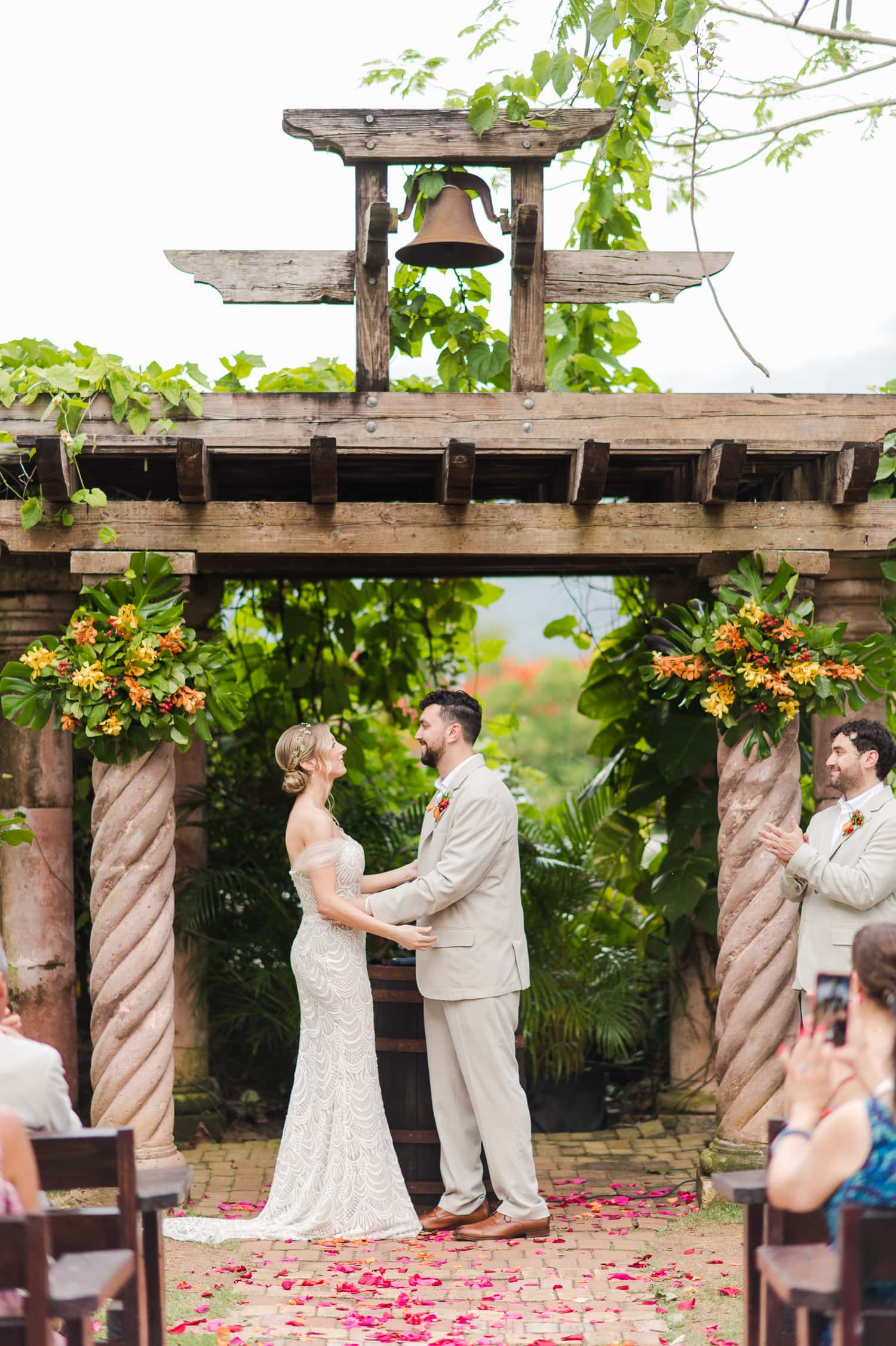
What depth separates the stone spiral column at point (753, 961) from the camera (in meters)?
5.64

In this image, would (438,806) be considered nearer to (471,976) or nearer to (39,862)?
(471,976)

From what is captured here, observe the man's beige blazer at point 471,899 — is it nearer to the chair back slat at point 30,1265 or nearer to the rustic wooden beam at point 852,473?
the rustic wooden beam at point 852,473

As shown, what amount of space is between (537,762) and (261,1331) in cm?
1865

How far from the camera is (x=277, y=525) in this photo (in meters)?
5.61

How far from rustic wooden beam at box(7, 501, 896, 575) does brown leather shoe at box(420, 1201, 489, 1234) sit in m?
2.57

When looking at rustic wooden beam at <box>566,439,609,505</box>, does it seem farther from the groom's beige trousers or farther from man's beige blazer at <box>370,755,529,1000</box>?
the groom's beige trousers

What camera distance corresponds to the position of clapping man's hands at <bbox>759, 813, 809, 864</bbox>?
518 centimetres

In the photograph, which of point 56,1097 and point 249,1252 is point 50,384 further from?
point 249,1252

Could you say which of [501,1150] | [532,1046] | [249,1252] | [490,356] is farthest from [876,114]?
[249,1252]

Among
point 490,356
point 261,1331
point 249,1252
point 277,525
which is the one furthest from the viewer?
point 490,356

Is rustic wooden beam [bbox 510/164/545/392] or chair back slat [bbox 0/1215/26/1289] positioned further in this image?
rustic wooden beam [bbox 510/164/545/392]

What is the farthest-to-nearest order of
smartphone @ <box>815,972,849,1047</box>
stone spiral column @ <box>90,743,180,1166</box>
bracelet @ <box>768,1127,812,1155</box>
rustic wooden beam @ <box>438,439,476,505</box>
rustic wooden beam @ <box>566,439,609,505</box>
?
1. stone spiral column @ <box>90,743,180,1166</box>
2. rustic wooden beam @ <box>566,439,609,505</box>
3. rustic wooden beam @ <box>438,439,476,505</box>
4. smartphone @ <box>815,972,849,1047</box>
5. bracelet @ <box>768,1127,812,1155</box>

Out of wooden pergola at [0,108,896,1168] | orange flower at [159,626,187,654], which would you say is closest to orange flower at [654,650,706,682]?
wooden pergola at [0,108,896,1168]

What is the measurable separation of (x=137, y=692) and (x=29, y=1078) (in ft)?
7.69
